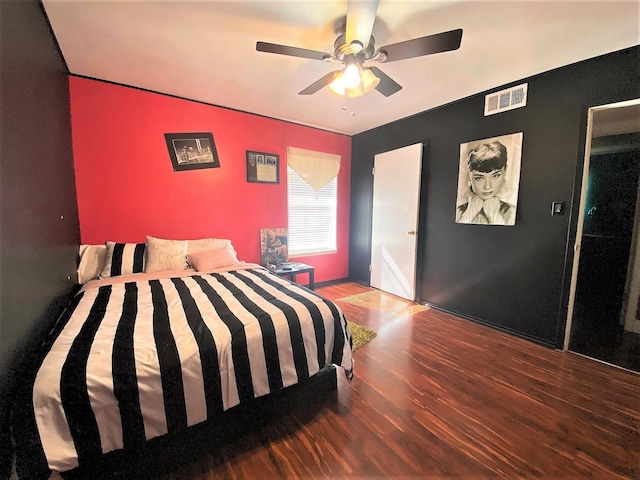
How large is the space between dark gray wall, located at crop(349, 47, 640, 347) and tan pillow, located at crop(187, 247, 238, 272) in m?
2.44

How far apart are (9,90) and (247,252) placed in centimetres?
249

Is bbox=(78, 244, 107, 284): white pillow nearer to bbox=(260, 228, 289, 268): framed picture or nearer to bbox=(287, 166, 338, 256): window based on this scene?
bbox=(260, 228, 289, 268): framed picture

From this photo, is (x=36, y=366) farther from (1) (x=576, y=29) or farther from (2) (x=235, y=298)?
(1) (x=576, y=29)

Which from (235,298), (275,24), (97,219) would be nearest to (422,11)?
(275,24)

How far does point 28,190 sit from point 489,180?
3.68 meters

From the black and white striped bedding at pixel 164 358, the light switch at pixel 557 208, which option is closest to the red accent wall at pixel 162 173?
the black and white striped bedding at pixel 164 358

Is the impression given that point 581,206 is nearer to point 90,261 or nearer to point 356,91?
point 356,91

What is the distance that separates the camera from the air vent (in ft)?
8.15

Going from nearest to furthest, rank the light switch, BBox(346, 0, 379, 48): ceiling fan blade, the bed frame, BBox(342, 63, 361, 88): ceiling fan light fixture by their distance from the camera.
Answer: the bed frame < BBox(346, 0, 379, 48): ceiling fan blade < BBox(342, 63, 361, 88): ceiling fan light fixture < the light switch

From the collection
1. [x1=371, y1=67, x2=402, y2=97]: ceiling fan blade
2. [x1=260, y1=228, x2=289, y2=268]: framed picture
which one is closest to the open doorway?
[x1=371, y1=67, x2=402, y2=97]: ceiling fan blade

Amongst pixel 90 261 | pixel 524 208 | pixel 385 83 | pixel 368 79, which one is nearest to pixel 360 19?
pixel 368 79

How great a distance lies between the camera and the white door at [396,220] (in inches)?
137

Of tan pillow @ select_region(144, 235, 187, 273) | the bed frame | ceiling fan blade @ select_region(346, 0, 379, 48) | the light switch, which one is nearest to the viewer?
the bed frame

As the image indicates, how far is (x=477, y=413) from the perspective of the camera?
162 centimetres
